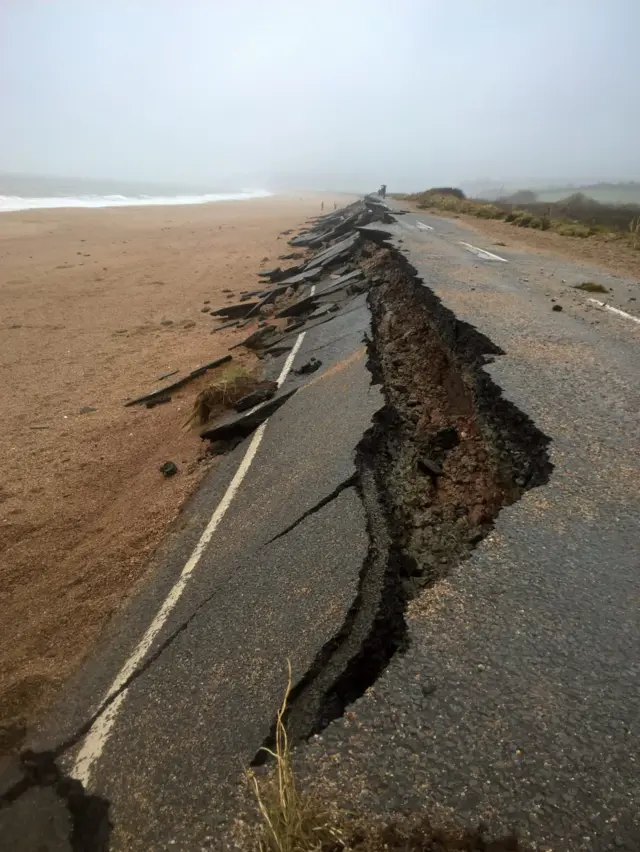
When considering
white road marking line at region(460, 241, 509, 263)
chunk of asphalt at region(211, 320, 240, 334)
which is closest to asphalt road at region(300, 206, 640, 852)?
chunk of asphalt at region(211, 320, 240, 334)

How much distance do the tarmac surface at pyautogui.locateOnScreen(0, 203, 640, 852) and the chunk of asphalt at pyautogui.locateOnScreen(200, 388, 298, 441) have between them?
4.49 ft

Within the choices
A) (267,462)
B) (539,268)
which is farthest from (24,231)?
(267,462)

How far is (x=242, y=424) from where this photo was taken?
548 cm

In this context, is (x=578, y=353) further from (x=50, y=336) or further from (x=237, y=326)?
(x=50, y=336)

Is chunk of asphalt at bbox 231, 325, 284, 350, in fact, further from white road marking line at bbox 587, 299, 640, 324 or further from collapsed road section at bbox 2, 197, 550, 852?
white road marking line at bbox 587, 299, 640, 324

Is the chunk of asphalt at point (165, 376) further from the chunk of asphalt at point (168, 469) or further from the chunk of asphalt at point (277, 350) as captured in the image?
the chunk of asphalt at point (168, 469)

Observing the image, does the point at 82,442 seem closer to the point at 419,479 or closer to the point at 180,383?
the point at 180,383

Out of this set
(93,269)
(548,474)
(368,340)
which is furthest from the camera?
(93,269)

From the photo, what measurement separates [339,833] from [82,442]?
220 inches

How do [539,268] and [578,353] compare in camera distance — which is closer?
[578,353]

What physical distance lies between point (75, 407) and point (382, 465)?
5.13 meters

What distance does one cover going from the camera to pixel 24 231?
81.6ft

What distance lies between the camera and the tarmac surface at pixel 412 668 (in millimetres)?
1587

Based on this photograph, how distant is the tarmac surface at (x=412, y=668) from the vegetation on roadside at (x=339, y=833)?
0.17 ft
